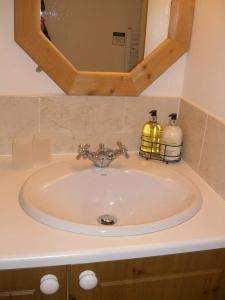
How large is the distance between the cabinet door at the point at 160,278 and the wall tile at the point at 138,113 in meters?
0.58

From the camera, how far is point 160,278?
89 centimetres

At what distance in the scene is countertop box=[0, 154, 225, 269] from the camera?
0.76 metres

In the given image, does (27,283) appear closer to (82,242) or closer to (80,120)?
(82,242)

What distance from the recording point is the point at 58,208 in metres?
1.03

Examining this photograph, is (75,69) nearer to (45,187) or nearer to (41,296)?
(45,187)

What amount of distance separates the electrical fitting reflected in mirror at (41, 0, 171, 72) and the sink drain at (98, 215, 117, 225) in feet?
1.78

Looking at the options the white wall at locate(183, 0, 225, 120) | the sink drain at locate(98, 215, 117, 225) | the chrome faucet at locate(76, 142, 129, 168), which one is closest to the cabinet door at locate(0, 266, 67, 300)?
the sink drain at locate(98, 215, 117, 225)

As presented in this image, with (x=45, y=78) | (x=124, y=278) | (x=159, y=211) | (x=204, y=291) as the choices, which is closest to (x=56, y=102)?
(x=45, y=78)

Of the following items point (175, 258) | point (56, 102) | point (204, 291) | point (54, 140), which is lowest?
point (204, 291)

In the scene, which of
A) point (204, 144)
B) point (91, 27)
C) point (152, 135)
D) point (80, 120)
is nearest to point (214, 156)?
point (204, 144)

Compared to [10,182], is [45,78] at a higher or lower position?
higher

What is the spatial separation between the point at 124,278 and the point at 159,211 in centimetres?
29

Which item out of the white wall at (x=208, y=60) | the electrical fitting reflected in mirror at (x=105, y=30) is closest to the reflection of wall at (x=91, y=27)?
the electrical fitting reflected in mirror at (x=105, y=30)

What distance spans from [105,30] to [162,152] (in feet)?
1.68
